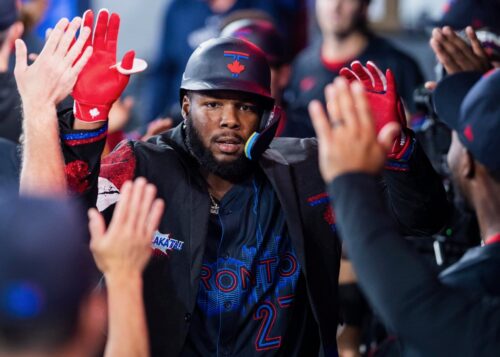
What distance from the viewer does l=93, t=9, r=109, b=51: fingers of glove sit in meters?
3.56

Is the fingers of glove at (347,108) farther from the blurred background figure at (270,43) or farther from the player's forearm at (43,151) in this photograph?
the blurred background figure at (270,43)

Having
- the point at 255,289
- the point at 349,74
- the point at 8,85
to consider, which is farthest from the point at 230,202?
the point at 8,85

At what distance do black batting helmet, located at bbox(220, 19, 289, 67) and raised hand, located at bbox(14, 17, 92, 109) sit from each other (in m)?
2.54

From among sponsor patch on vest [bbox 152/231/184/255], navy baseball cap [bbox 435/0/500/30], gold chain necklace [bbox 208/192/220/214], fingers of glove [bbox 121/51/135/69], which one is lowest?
sponsor patch on vest [bbox 152/231/184/255]

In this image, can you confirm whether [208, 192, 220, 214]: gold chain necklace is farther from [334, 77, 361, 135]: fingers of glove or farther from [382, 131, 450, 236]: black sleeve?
[334, 77, 361, 135]: fingers of glove

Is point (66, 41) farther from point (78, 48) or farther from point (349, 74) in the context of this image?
point (349, 74)

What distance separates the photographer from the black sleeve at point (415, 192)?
3668mm

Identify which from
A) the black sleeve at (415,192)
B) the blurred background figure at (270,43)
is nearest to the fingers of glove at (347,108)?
the black sleeve at (415,192)

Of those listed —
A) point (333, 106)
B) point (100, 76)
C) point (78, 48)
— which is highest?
point (333, 106)

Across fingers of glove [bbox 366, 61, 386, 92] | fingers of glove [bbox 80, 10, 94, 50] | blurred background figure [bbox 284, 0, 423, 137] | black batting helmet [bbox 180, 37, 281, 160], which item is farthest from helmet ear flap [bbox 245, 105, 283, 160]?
blurred background figure [bbox 284, 0, 423, 137]

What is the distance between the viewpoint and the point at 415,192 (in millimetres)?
3689

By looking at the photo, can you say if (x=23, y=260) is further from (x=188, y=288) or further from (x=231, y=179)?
(x=231, y=179)

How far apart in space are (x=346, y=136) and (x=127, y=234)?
61cm

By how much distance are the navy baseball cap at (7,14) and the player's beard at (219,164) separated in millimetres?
1182
